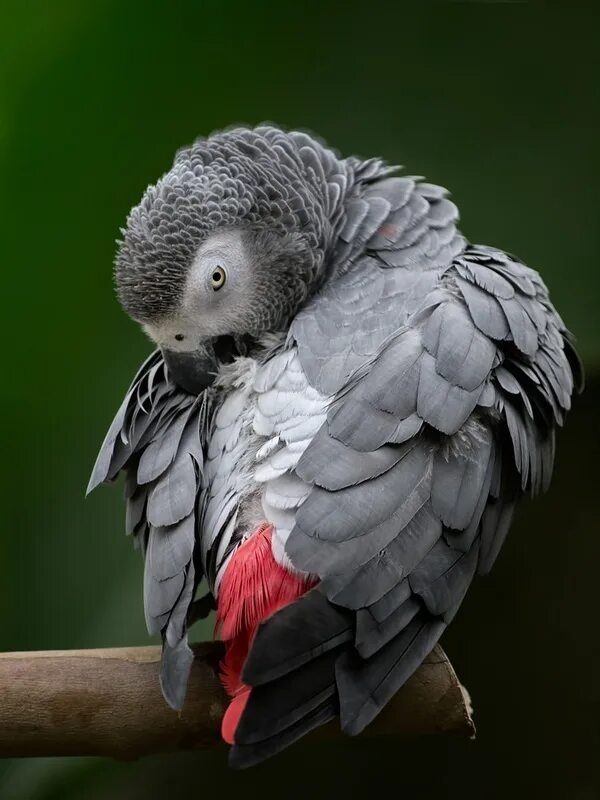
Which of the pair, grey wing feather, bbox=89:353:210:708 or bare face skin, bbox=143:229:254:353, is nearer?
grey wing feather, bbox=89:353:210:708

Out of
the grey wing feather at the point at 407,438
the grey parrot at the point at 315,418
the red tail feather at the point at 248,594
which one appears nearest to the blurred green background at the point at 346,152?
the grey parrot at the point at 315,418

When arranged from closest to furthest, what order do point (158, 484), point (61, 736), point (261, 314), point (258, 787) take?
point (61, 736), point (158, 484), point (261, 314), point (258, 787)

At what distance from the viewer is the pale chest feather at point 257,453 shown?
859mm

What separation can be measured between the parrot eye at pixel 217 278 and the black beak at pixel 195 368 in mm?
84

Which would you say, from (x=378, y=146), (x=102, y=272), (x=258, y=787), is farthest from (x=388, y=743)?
(x=378, y=146)

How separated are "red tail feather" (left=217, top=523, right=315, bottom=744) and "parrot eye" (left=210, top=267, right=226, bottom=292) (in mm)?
321

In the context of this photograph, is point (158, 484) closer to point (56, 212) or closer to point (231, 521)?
point (231, 521)

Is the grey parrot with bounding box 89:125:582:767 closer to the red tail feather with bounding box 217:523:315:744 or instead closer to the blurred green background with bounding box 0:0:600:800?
the red tail feather with bounding box 217:523:315:744

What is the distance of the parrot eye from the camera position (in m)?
1.02

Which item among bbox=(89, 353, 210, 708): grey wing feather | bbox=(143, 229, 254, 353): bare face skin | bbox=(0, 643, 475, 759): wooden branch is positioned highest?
bbox=(143, 229, 254, 353): bare face skin

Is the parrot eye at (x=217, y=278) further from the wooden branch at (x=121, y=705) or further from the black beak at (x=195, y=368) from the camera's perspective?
the wooden branch at (x=121, y=705)

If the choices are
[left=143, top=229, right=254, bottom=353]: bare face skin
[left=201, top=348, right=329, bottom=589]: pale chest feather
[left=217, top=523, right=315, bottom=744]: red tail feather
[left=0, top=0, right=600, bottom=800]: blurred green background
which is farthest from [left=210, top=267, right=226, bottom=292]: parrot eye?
[left=0, top=0, right=600, bottom=800]: blurred green background

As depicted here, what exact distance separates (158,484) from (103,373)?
0.61m

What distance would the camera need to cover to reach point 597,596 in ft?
5.50
